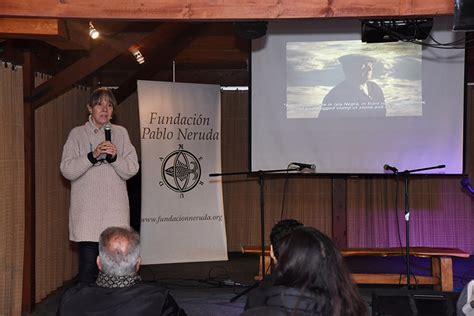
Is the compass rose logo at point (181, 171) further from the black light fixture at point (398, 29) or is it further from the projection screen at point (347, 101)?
the black light fixture at point (398, 29)

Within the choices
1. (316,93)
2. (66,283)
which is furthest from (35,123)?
(316,93)

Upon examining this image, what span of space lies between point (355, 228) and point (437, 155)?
212 centimetres

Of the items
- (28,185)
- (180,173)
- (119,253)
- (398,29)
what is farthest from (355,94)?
(119,253)

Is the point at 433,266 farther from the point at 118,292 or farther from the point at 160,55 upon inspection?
the point at 118,292

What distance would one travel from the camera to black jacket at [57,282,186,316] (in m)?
2.03

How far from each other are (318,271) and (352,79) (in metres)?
3.88

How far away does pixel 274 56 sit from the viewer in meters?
5.49

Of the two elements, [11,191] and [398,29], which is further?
[398,29]

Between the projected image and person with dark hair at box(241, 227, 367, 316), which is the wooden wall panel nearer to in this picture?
the projected image

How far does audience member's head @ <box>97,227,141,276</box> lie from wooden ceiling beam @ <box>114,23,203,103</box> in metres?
3.97

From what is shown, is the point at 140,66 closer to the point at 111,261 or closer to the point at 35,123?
the point at 35,123

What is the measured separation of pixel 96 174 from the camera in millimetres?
3570

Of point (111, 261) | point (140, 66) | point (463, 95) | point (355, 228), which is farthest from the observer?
point (355, 228)

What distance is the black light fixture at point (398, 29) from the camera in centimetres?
439
